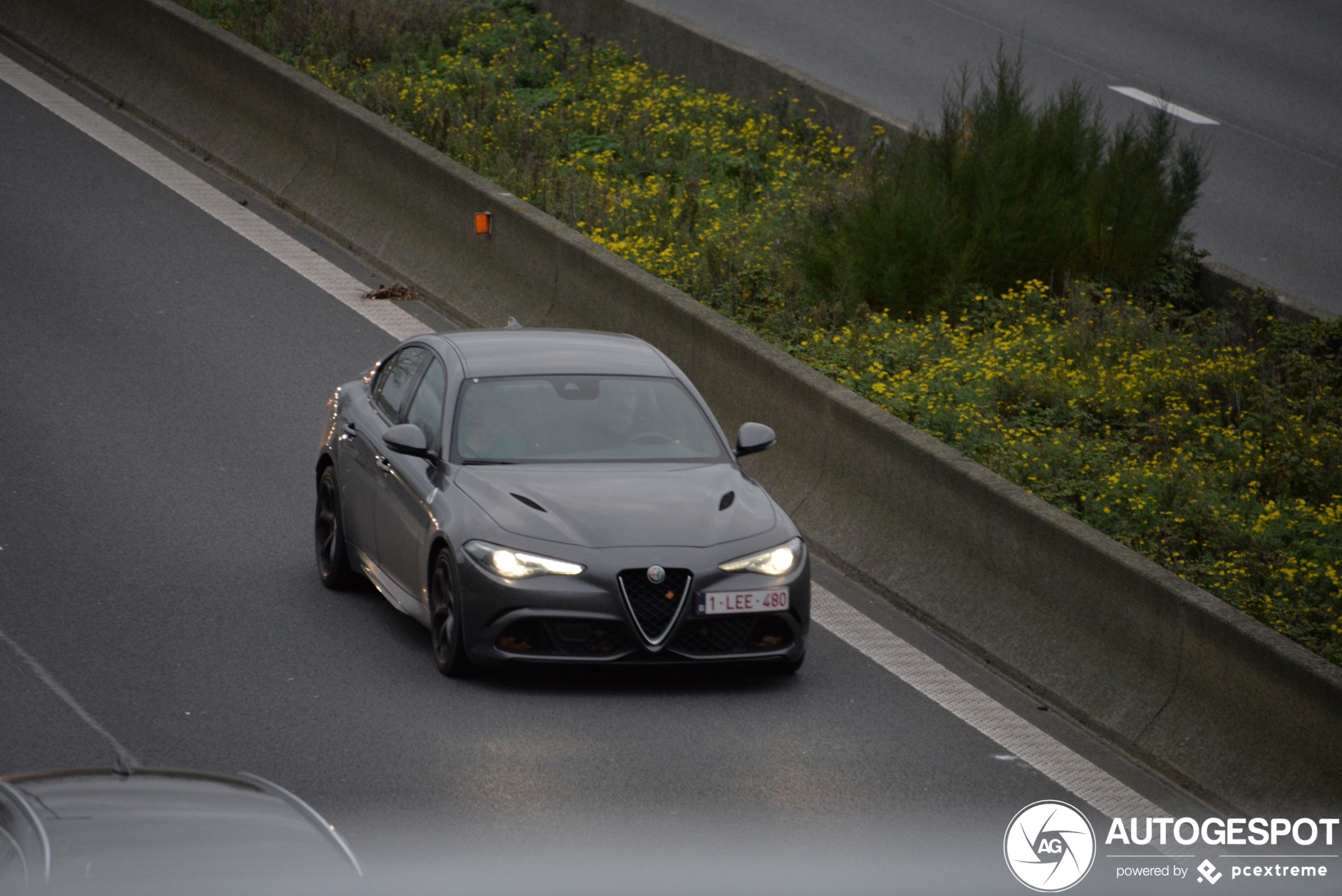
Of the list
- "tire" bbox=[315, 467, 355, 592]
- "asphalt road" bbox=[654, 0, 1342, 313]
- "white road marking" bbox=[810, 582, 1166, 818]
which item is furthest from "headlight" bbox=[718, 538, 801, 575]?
"asphalt road" bbox=[654, 0, 1342, 313]

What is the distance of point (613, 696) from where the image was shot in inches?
355

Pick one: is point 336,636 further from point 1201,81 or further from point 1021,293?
point 1201,81

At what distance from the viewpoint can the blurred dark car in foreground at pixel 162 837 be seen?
13.9 ft

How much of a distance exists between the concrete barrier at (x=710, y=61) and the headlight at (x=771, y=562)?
30.9 feet

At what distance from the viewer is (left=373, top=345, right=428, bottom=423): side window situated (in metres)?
10.5

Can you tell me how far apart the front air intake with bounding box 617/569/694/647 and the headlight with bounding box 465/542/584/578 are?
279 millimetres

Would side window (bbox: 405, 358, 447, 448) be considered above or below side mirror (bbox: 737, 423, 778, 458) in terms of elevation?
below

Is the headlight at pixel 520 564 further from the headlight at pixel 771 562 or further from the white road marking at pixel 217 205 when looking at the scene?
the white road marking at pixel 217 205

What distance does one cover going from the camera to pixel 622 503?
9.08 m

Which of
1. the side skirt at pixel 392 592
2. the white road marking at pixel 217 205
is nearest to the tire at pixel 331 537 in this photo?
the side skirt at pixel 392 592

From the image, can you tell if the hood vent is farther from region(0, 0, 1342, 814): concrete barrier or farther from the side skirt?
region(0, 0, 1342, 814): concrete barrier

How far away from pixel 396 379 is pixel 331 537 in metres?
0.98

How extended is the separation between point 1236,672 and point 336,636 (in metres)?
4.48

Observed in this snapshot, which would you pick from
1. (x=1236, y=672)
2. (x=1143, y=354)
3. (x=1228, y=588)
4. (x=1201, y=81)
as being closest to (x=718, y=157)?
(x=1143, y=354)
